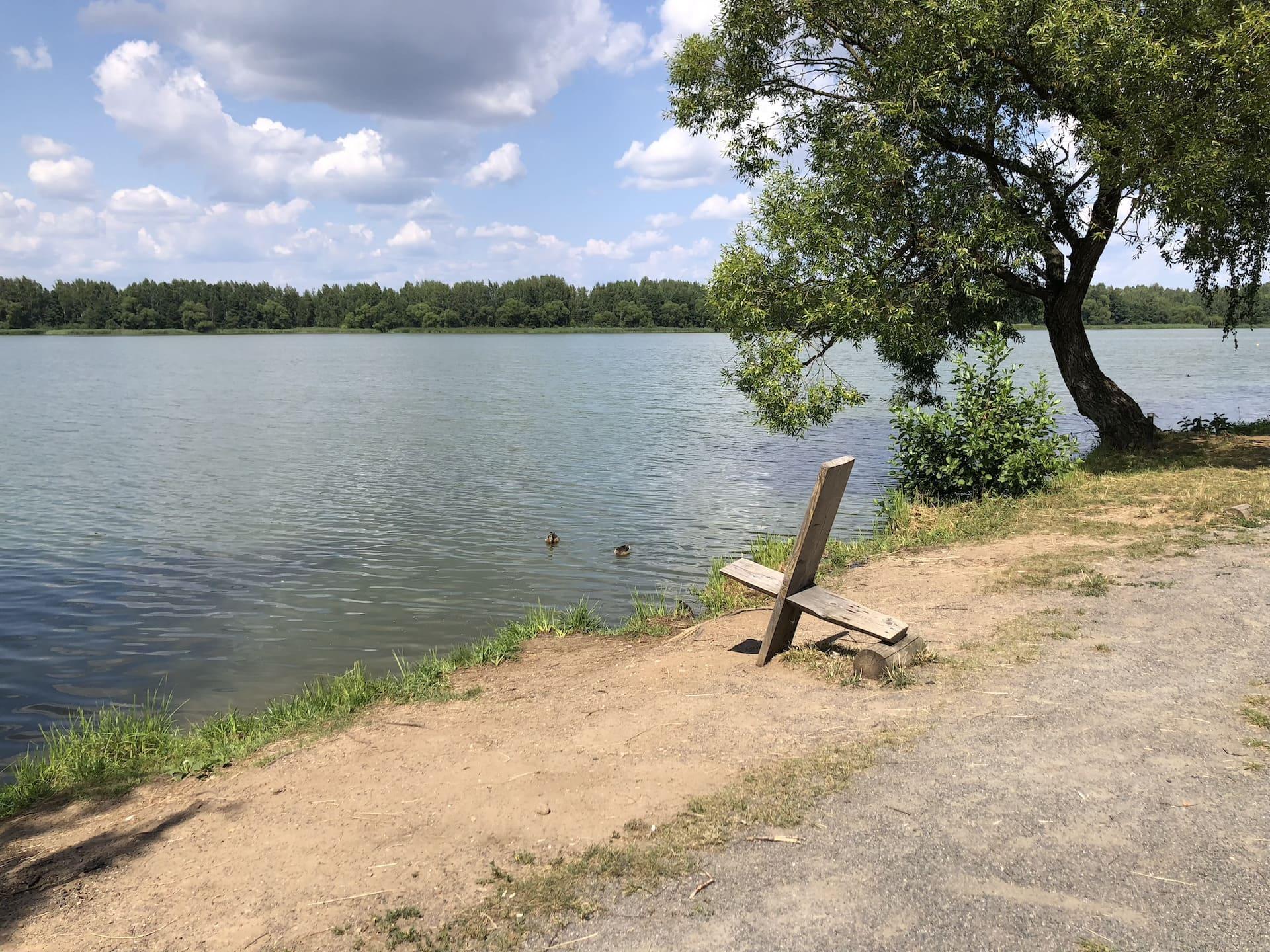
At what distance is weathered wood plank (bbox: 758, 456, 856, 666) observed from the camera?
7102 mm

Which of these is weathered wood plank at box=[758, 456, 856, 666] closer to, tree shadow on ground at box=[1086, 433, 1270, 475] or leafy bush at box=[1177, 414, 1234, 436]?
tree shadow on ground at box=[1086, 433, 1270, 475]

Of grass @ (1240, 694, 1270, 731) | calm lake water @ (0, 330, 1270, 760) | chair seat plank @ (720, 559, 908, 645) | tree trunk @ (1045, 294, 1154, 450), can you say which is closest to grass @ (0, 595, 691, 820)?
calm lake water @ (0, 330, 1270, 760)

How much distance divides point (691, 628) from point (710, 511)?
344 inches

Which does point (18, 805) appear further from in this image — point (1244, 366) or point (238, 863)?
point (1244, 366)

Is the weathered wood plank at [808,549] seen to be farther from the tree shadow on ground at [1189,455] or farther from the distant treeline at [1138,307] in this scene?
the distant treeline at [1138,307]

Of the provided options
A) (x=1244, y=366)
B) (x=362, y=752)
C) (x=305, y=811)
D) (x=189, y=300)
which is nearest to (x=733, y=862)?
(x=305, y=811)

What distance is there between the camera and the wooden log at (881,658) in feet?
22.8

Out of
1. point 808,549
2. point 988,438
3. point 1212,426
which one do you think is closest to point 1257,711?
point 808,549

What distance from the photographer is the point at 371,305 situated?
16475 cm

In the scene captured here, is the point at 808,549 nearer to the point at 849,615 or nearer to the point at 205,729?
the point at 849,615

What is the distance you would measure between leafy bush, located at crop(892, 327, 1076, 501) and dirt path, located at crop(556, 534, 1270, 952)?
816 centimetres

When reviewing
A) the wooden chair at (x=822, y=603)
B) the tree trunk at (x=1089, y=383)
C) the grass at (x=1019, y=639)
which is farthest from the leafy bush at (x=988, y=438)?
the wooden chair at (x=822, y=603)

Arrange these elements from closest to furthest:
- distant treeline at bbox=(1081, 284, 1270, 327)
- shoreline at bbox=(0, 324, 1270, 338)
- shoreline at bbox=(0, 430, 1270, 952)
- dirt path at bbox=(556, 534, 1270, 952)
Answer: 1. dirt path at bbox=(556, 534, 1270, 952)
2. shoreline at bbox=(0, 430, 1270, 952)
3. distant treeline at bbox=(1081, 284, 1270, 327)
4. shoreline at bbox=(0, 324, 1270, 338)

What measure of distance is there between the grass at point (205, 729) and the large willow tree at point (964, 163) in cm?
825
